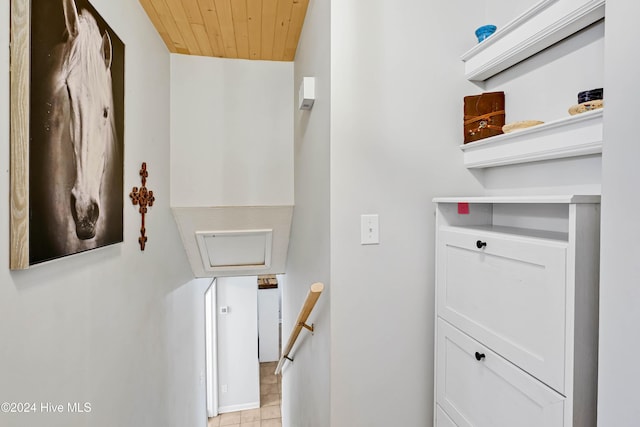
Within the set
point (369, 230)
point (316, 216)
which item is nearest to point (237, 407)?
point (316, 216)

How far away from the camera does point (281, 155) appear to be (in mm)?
2588

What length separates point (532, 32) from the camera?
1.00 meters

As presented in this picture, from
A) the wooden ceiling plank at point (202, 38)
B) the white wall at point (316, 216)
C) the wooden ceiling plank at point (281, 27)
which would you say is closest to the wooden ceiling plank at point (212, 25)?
the wooden ceiling plank at point (202, 38)

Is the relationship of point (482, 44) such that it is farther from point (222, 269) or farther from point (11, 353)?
point (222, 269)

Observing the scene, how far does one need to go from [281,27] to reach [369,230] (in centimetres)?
153

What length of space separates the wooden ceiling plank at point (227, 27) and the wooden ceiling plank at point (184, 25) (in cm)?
19

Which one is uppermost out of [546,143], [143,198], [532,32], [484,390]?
[532,32]

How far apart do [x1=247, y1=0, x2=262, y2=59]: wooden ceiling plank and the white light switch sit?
1390 millimetres

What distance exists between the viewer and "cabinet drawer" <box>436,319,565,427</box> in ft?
2.67

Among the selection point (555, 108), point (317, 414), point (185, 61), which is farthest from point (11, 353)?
point (185, 61)

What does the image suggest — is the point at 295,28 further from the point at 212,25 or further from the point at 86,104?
the point at 86,104

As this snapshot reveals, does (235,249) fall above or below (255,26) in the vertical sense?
below

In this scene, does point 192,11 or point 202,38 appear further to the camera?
point 202,38

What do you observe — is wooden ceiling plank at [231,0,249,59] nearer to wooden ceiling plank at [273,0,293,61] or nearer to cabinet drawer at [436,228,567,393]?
wooden ceiling plank at [273,0,293,61]
